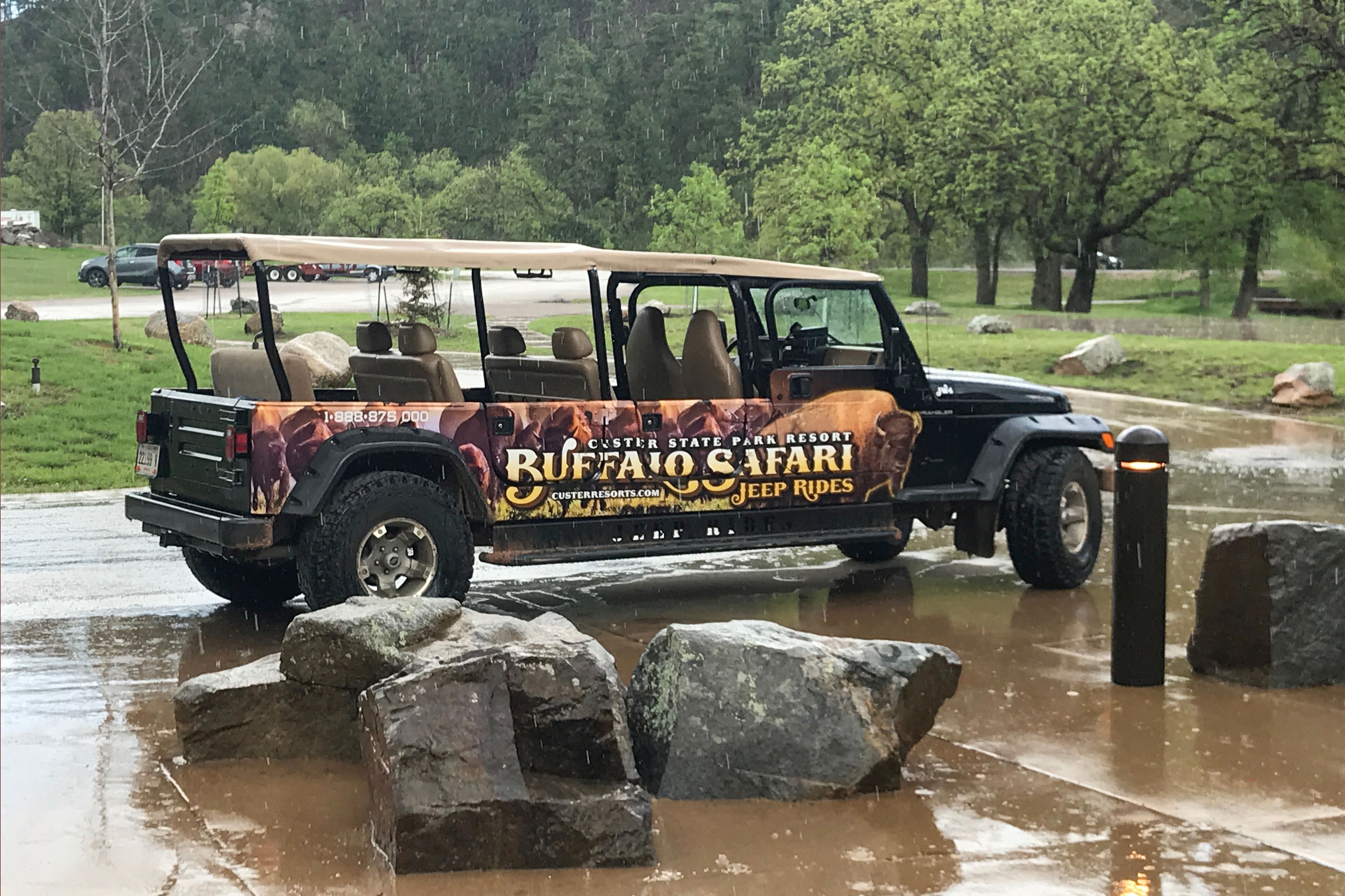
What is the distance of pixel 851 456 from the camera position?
921cm

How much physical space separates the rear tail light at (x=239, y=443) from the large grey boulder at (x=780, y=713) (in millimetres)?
2656

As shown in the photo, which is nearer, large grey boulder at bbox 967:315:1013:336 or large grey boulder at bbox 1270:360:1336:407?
large grey boulder at bbox 1270:360:1336:407

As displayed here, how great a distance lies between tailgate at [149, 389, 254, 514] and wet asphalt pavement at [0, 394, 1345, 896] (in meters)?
0.70

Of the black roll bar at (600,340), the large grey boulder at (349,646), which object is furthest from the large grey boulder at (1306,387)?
the large grey boulder at (349,646)

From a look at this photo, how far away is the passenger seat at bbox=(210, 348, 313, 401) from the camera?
806 cm

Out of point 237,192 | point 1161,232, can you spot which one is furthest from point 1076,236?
point 237,192

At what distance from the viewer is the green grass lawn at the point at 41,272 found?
1578 inches

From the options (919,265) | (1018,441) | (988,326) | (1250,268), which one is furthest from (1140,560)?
(919,265)

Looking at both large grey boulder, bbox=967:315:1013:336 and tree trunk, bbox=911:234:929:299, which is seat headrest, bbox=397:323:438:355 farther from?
tree trunk, bbox=911:234:929:299

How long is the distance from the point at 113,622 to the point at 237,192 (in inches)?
2118

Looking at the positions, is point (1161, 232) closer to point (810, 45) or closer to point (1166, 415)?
point (810, 45)

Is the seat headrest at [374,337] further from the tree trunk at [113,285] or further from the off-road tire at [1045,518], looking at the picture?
the tree trunk at [113,285]

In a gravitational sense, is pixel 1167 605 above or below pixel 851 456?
below

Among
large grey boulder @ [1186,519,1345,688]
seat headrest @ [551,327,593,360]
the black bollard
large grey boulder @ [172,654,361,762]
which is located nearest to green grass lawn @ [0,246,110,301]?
seat headrest @ [551,327,593,360]
